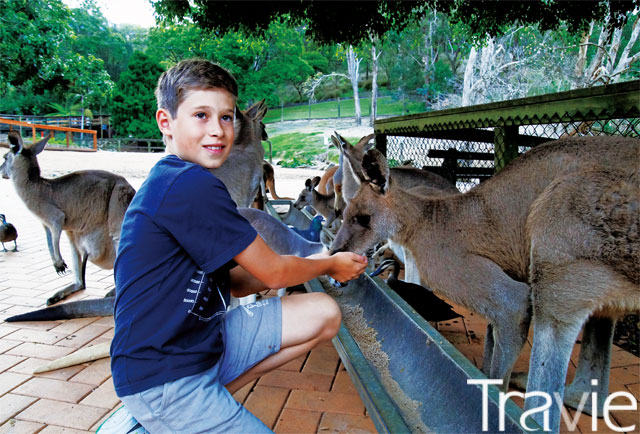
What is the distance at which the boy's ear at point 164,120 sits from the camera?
146 centimetres

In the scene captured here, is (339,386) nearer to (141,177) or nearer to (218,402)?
(218,402)

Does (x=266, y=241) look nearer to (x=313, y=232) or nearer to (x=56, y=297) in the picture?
(x=313, y=232)

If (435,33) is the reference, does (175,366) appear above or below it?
below

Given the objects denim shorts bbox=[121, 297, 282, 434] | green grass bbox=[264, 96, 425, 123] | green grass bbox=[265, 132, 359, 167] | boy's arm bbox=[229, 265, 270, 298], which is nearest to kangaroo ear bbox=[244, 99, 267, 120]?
boy's arm bbox=[229, 265, 270, 298]

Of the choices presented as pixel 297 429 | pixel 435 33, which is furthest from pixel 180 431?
pixel 435 33

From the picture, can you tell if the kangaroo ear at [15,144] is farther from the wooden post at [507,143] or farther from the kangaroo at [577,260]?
the kangaroo at [577,260]

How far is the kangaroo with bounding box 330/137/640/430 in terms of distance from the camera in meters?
1.63

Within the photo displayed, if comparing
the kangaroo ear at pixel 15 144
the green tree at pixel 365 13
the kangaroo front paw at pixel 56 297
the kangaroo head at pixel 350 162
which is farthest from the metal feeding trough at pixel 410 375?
the green tree at pixel 365 13

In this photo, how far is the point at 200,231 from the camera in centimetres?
127

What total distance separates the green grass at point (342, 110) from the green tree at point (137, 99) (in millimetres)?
9644

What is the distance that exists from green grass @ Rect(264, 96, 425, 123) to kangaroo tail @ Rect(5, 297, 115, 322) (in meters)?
27.9

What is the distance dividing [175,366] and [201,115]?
0.77m

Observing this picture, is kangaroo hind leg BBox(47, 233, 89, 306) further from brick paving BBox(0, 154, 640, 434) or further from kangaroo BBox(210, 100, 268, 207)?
kangaroo BBox(210, 100, 268, 207)

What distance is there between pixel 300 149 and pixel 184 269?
21.8 meters
